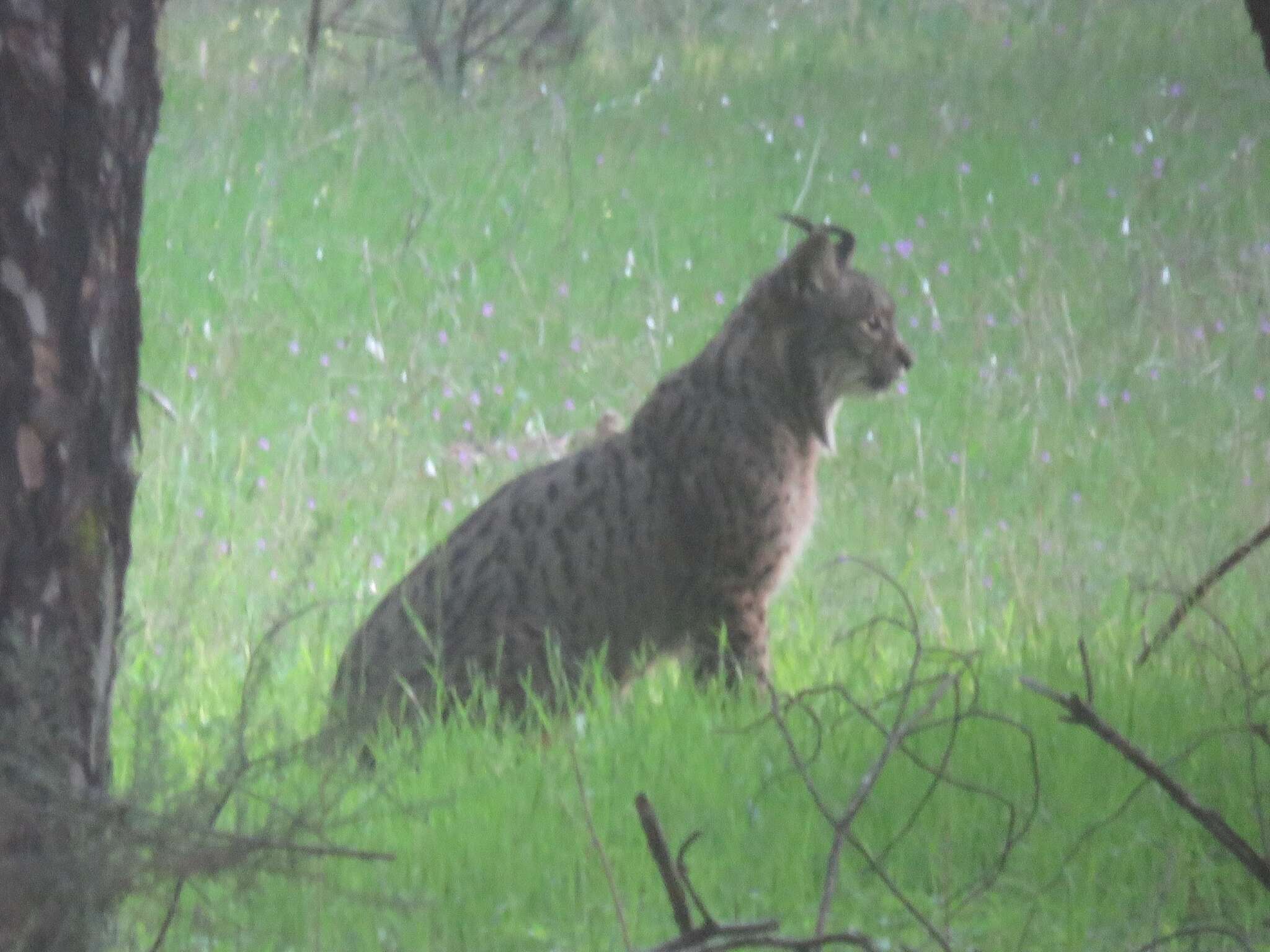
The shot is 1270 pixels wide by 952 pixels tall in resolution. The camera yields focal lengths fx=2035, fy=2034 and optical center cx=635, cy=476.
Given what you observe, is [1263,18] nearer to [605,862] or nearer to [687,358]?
[605,862]

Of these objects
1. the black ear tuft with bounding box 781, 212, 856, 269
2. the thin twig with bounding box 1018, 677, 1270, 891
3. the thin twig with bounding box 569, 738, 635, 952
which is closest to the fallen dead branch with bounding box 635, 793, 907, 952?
the thin twig with bounding box 569, 738, 635, 952

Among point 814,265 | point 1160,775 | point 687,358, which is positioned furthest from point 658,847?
point 687,358

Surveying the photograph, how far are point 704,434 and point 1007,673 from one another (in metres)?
0.95

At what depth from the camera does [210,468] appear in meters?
5.84

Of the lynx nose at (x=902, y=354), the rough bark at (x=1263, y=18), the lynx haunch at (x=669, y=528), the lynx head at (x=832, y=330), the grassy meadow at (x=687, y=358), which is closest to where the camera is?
the rough bark at (x=1263, y=18)

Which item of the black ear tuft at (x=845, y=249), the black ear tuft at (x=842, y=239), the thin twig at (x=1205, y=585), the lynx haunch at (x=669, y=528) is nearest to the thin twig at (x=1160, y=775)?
the thin twig at (x=1205, y=585)

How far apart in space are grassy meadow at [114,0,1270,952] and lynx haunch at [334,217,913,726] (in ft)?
0.68

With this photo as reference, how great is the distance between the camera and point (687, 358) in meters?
7.00

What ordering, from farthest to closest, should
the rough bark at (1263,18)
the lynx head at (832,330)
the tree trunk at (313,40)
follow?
the tree trunk at (313,40), the lynx head at (832,330), the rough bark at (1263,18)

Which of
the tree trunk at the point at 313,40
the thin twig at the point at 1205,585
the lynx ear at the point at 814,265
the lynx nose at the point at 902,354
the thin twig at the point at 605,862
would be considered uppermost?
the tree trunk at the point at 313,40

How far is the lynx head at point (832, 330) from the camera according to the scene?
4770 millimetres

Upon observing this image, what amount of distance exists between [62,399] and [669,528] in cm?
240

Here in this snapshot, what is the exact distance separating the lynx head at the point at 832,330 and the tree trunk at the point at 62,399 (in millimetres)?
2539

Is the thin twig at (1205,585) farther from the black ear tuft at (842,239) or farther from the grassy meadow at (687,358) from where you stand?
the black ear tuft at (842,239)
